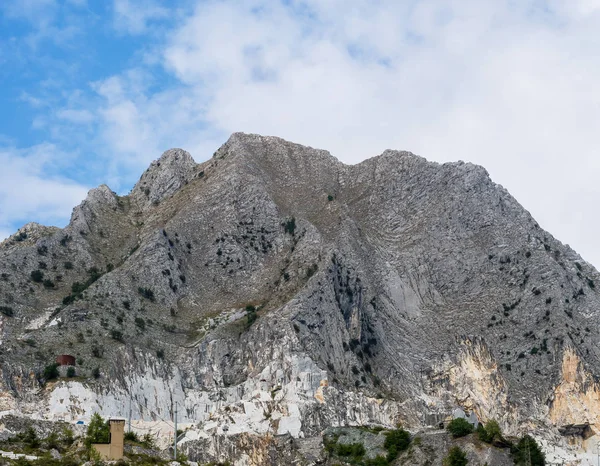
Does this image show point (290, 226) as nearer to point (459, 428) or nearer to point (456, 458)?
point (459, 428)

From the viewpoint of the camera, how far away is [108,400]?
138m

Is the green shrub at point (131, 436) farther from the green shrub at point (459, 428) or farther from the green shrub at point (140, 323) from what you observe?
the green shrub at point (459, 428)

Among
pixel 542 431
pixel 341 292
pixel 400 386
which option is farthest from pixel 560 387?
pixel 341 292

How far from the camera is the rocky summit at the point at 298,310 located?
464 ft

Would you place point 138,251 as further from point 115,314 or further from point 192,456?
point 192,456

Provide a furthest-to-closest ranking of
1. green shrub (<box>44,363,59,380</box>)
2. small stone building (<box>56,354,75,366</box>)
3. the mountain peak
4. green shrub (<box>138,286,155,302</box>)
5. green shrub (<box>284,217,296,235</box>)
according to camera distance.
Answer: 1. the mountain peak
2. green shrub (<box>284,217,296,235</box>)
3. green shrub (<box>138,286,155,302</box>)
4. small stone building (<box>56,354,75,366</box>)
5. green shrub (<box>44,363,59,380</box>)

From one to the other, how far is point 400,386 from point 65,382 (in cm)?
4719

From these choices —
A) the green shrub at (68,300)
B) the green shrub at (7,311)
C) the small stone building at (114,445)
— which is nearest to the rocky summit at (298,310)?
the green shrub at (7,311)

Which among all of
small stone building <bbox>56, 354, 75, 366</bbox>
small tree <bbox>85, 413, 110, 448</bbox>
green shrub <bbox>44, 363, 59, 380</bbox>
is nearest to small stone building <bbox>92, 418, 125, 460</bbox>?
small tree <bbox>85, 413, 110, 448</bbox>

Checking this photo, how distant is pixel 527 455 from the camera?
427 feet

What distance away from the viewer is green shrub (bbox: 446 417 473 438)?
13312cm

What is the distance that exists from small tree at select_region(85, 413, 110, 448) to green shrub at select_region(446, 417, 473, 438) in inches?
1640

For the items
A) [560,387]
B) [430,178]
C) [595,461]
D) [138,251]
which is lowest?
[595,461]

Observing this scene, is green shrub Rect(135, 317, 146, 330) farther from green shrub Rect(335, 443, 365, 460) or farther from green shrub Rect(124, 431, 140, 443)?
green shrub Rect(335, 443, 365, 460)
